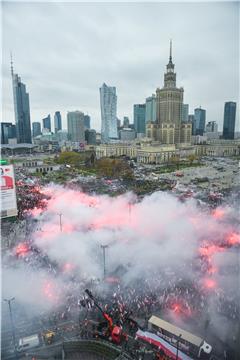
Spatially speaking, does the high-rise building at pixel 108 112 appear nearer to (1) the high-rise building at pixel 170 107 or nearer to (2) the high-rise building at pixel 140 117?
(2) the high-rise building at pixel 140 117

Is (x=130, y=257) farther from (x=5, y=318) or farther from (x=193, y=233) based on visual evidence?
(x=5, y=318)

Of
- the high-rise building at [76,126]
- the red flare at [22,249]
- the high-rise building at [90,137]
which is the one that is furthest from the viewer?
the high-rise building at [90,137]

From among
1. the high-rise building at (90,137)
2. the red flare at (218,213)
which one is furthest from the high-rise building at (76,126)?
the red flare at (218,213)

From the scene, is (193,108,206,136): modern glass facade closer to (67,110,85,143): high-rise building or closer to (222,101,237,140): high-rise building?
(222,101,237,140): high-rise building

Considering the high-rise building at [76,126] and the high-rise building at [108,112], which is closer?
the high-rise building at [76,126]

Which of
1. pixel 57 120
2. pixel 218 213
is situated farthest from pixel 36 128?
pixel 218 213

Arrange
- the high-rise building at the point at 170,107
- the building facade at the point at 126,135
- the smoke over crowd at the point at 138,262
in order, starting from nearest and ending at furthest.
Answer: the smoke over crowd at the point at 138,262 < the high-rise building at the point at 170,107 < the building facade at the point at 126,135
